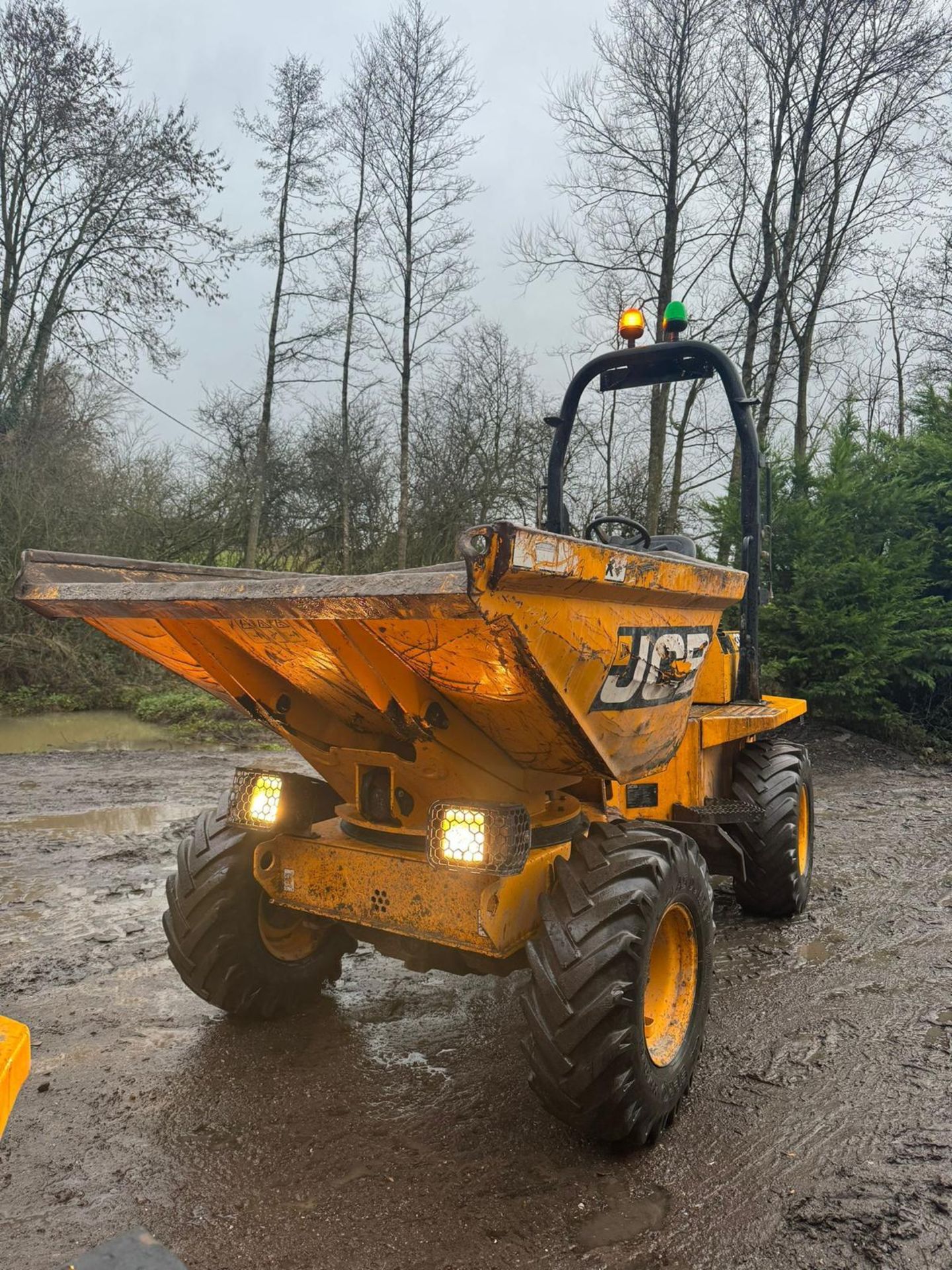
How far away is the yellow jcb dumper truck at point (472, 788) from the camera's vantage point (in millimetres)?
2287

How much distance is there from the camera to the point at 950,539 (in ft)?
35.7

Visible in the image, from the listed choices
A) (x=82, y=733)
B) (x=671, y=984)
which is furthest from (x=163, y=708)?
(x=671, y=984)

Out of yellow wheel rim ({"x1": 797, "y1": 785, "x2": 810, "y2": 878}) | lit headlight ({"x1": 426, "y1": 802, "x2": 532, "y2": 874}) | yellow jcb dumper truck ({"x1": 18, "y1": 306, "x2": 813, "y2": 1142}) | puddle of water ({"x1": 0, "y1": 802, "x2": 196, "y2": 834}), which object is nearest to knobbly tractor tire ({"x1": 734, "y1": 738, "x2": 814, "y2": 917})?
yellow wheel rim ({"x1": 797, "y1": 785, "x2": 810, "y2": 878})

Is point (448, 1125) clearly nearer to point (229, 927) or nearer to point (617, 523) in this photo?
point (229, 927)

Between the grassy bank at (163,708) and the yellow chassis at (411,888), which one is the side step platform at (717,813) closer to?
the yellow chassis at (411,888)

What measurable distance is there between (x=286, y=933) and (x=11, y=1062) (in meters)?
2.04

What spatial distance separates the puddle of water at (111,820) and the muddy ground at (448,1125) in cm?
196

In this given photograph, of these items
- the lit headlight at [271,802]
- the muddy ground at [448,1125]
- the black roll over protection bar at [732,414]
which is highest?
the black roll over protection bar at [732,414]

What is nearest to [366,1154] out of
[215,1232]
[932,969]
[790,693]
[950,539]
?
[215,1232]

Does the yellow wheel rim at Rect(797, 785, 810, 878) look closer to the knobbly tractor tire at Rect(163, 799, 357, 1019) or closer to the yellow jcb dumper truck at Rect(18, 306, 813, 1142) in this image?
the yellow jcb dumper truck at Rect(18, 306, 813, 1142)

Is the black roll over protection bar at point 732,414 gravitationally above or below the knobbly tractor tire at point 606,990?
above

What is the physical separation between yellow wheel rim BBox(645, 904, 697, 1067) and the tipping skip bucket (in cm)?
53

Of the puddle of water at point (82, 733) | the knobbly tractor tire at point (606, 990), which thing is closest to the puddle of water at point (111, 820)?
the puddle of water at point (82, 733)

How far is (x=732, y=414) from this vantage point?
434cm
